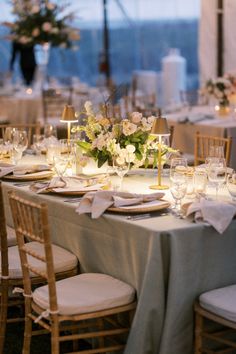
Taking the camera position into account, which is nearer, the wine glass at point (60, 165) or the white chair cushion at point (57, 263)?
the white chair cushion at point (57, 263)

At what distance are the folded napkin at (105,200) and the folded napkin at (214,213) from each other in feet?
1.10

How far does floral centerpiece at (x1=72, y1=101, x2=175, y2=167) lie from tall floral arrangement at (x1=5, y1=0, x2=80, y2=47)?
5.89m

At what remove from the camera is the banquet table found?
6832 mm

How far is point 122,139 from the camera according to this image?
4.25 meters

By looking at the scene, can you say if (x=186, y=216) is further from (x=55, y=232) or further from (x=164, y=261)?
(x=55, y=232)

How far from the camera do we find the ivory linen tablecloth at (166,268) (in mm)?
3357

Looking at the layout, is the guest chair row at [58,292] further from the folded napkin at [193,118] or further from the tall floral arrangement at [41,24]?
the tall floral arrangement at [41,24]

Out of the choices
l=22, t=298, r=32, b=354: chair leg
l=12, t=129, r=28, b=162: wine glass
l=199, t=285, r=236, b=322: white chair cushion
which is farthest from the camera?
l=12, t=129, r=28, b=162: wine glass

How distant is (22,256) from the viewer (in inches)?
142

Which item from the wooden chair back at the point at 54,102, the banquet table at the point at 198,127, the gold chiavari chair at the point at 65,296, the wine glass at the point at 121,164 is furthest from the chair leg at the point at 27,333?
the wooden chair back at the point at 54,102

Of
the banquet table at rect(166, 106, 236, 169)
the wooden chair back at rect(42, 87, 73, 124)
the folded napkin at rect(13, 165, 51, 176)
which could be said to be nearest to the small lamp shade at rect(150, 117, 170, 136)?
the folded napkin at rect(13, 165, 51, 176)

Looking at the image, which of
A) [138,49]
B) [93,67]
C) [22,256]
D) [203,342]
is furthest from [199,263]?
[93,67]

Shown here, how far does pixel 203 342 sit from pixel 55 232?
99 cm

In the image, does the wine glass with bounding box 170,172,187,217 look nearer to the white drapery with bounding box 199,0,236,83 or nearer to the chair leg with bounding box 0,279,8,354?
the chair leg with bounding box 0,279,8,354
